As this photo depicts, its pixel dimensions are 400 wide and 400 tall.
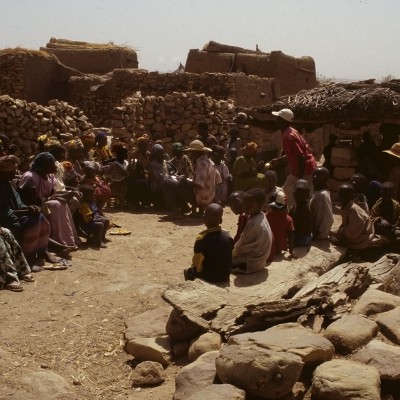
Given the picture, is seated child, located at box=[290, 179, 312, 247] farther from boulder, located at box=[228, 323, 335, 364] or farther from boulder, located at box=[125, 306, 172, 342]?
boulder, located at box=[228, 323, 335, 364]

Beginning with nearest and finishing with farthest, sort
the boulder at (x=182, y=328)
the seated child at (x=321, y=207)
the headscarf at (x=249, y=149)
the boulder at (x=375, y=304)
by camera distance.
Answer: the boulder at (x=182, y=328) → the boulder at (x=375, y=304) → the seated child at (x=321, y=207) → the headscarf at (x=249, y=149)

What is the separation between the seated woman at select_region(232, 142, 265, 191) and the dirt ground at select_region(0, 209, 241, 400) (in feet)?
7.47

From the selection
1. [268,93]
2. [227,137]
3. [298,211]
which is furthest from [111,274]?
[268,93]

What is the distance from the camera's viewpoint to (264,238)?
6238 millimetres

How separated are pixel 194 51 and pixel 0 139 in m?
11.3

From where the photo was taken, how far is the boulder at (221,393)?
3850 mm

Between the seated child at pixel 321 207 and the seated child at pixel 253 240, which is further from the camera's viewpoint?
the seated child at pixel 321 207

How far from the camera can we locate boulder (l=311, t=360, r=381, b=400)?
152 inches

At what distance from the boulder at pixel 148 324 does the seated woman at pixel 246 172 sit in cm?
471

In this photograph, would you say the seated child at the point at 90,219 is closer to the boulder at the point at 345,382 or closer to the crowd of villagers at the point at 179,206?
the crowd of villagers at the point at 179,206

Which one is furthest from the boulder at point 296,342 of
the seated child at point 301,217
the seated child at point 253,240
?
the seated child at point 301,217

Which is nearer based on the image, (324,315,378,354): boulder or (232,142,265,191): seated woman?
(324,315,378,354): boulder

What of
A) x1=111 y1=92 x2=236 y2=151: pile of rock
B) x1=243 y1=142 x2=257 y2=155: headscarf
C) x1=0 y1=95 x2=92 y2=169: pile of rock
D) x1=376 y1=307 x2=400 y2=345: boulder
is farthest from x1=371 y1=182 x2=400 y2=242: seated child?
x1=111 y1=92 x2=236 y2=151: pile of rock

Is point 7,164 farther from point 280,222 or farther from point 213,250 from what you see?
point 280,222
